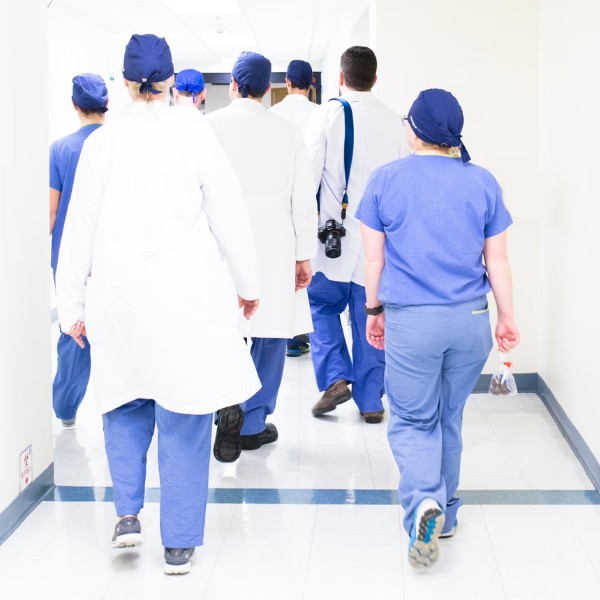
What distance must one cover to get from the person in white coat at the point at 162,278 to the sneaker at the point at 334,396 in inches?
62.1

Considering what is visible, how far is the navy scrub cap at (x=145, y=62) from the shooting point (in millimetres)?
2680

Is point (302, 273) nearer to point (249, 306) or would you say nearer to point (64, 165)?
point (249, 306)

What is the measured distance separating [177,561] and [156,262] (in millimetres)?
829

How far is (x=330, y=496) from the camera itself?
3.33m

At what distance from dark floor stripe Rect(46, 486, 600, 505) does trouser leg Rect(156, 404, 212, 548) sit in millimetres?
551

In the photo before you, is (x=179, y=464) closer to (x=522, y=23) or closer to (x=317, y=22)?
(x=522, y=23)


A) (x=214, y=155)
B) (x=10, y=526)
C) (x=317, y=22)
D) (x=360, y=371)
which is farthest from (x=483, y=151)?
(x=317, y=22)

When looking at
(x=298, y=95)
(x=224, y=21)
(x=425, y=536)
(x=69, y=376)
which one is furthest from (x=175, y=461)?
(x=224, y=21)

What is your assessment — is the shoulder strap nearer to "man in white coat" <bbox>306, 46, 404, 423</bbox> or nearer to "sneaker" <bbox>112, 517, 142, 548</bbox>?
"man in white coat" <bbox>306, 46, 404, 423</bbox>

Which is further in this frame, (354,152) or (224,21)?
(224,21)

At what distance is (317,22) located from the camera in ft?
31.1

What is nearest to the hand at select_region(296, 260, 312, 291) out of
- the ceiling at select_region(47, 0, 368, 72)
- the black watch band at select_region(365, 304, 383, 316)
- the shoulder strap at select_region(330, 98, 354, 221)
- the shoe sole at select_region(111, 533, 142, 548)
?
the shoulder strap at select_region(330, 98, 354, 221)

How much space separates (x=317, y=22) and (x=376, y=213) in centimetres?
713

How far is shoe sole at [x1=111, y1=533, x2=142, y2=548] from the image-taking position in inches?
109
